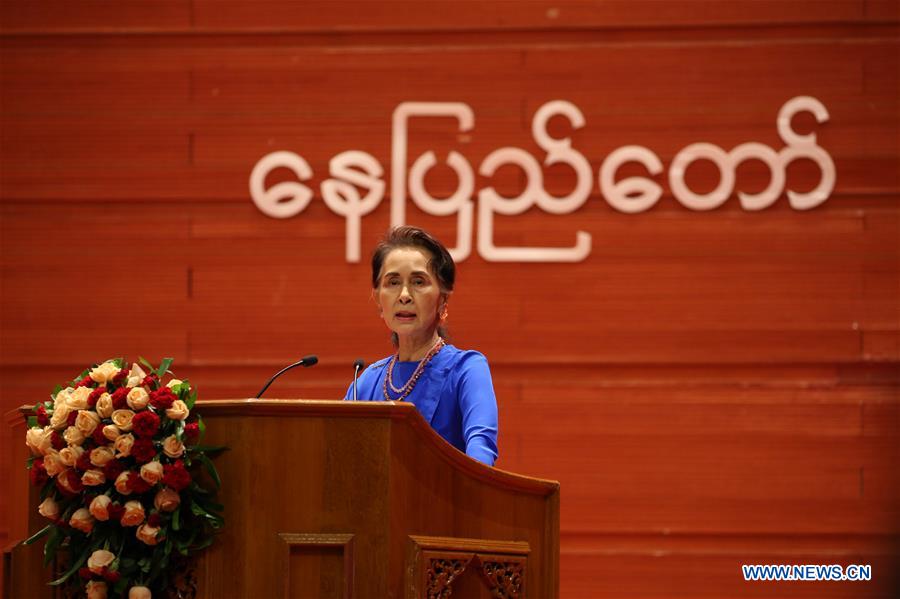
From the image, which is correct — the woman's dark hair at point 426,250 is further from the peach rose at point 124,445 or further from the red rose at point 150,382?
the peach rose at point 124,445

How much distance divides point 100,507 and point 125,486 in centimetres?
6

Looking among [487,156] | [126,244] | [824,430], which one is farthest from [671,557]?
[126,244]

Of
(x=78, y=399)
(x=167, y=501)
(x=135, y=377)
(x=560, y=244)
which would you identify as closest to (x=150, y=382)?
(x=135, y=377)

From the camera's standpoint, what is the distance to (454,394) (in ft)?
8.46

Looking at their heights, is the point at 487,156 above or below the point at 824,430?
above

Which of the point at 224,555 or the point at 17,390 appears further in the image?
the point at 17,390

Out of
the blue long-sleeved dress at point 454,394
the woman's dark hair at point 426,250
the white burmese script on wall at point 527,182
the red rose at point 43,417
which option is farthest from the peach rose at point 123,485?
the white burmese script on wall at point 527,182

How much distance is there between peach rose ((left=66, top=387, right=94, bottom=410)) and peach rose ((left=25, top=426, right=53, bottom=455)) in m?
0.06

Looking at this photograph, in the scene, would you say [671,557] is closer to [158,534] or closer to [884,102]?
[884,102]

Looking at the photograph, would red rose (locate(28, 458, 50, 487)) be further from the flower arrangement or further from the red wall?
the red wall

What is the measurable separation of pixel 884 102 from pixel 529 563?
2809mm

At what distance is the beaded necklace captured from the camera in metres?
2.62

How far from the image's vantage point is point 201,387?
164 inches

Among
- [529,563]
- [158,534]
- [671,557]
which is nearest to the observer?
[158,534]
